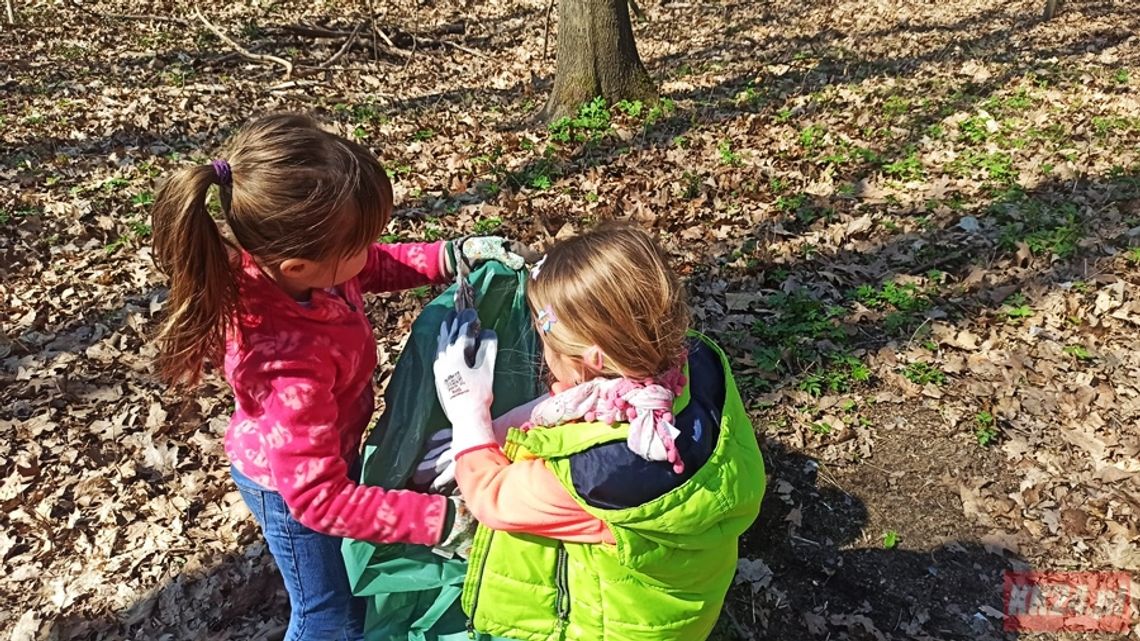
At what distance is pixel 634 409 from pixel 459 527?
691mm

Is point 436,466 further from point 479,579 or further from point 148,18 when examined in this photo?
point 148,18

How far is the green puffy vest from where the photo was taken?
1.91 metres

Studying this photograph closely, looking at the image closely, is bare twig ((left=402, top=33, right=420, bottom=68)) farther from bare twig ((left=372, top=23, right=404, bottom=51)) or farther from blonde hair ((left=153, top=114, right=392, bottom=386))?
blonde hair ((left=153, top=114, right=392, bottom=386))

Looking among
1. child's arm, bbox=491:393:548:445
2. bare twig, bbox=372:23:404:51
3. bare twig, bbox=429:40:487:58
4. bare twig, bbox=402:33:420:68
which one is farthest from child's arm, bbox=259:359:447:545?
bare twig, bbox=372:23:404:51

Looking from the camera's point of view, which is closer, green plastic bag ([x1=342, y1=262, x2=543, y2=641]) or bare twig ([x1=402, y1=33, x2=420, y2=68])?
green plastic bag ([x1=342, y1=262, x2=543, y2=641])

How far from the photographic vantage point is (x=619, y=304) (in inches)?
77.4

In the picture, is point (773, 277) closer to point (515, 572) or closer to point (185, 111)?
point (515, 572)

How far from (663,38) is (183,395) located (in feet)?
32.3

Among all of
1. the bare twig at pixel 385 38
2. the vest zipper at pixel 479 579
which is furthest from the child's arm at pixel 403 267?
the bare twig at pixel 385 38

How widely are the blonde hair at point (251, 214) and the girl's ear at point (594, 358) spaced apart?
0.75 meters

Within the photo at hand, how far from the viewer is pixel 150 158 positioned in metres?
7.44

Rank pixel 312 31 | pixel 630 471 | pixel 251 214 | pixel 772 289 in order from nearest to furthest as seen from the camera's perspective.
A: 1. pixel 630 471
2. pixel 251 214
3. pixel 772 289
4. pixel 312 31

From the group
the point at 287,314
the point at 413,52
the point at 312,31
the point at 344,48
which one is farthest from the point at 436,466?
the point at 312,31

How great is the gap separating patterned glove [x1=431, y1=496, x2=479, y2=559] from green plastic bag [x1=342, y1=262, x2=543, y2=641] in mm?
161
